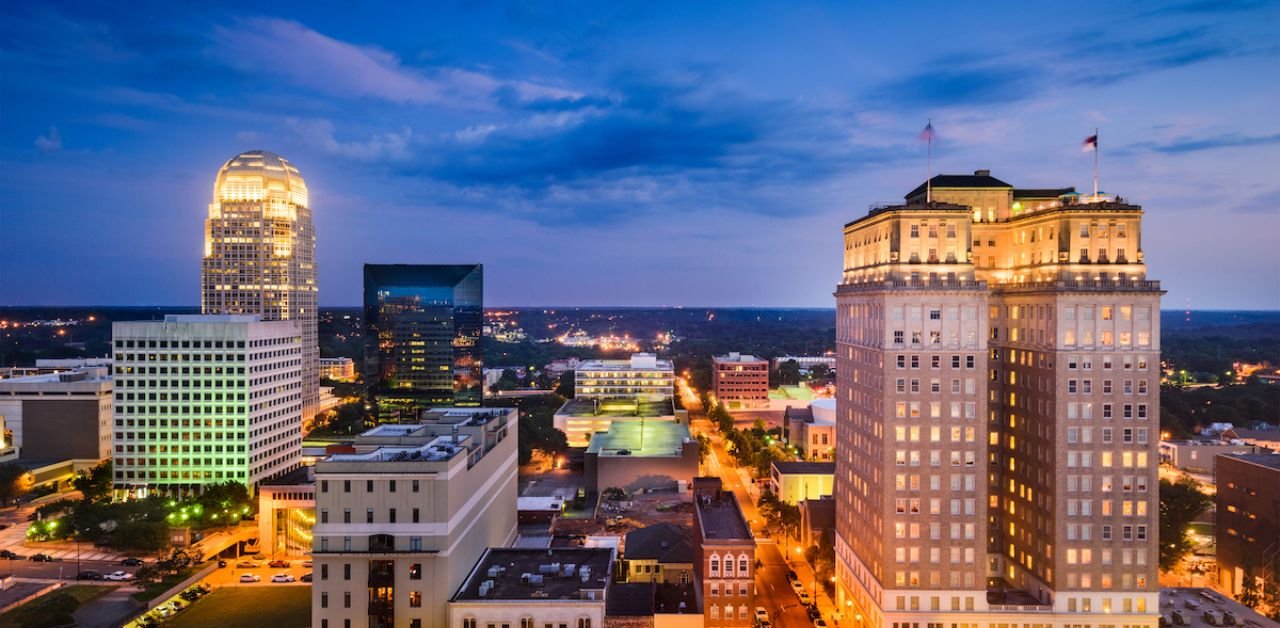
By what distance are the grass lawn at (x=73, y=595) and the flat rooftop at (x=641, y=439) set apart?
84.0m

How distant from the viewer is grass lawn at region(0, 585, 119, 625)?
280 ft

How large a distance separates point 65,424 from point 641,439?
11892 cm

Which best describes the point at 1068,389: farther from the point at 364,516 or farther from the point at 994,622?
the point at 364,516

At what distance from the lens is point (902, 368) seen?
82.1m

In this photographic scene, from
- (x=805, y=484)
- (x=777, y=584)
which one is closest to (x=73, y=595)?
(x=777, y=584)

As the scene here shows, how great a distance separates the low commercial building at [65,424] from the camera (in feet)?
522

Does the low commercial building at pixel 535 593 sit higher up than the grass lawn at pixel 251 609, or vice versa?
the low commercial building at pixel 535 593

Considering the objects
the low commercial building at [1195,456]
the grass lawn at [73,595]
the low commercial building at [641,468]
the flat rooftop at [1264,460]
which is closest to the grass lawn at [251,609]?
the grass lawn at [73,595]

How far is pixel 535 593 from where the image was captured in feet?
249

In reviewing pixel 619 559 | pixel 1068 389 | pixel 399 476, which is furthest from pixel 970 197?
pixel 399 476

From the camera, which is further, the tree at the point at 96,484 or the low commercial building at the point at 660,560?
the tree at the point at 96,484

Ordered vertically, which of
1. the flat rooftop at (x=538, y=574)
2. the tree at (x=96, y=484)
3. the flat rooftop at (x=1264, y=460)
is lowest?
the tree at (x=96, y=484)

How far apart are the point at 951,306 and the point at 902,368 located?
8.32m

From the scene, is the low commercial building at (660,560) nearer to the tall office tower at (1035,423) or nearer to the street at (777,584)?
the street at (777,584)
